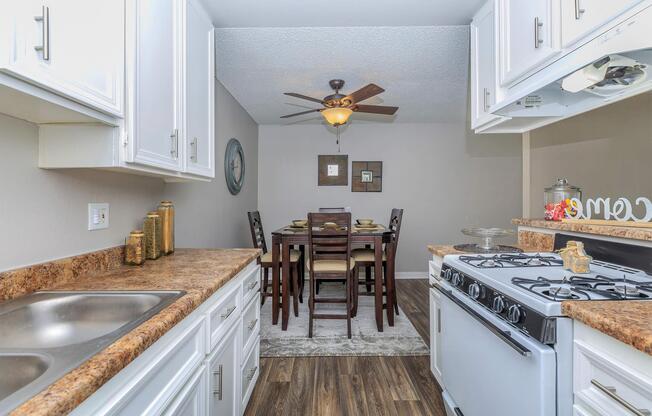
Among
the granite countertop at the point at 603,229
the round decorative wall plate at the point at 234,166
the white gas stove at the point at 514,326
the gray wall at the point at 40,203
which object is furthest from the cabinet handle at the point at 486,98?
the round decorative wall plate at the point at 234,166

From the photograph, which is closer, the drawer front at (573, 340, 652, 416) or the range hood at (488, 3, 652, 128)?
the drawer front at (573, 340, 652, 416)

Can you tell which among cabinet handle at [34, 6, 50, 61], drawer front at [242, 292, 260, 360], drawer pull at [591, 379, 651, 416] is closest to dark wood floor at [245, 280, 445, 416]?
Answer: drawer front at [242, 292, 260, 360]

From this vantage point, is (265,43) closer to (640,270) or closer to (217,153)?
(217,153)

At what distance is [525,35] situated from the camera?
5.03 feet

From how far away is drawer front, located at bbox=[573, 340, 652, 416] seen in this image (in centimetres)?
69

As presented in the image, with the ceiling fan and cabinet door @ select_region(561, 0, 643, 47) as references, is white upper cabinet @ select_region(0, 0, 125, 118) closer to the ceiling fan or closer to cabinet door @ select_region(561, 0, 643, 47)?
cabinet door @ select_region(561, 0, 643, 47)

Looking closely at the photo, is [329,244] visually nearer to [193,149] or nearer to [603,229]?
[193,149]

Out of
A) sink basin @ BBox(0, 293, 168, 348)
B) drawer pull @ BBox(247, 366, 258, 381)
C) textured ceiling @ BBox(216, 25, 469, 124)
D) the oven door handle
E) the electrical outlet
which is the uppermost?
textured ceiling @ BBox(216, 25, 469, 124)

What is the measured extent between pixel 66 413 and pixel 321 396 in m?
1.72

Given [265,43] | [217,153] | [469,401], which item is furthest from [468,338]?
[217,153]

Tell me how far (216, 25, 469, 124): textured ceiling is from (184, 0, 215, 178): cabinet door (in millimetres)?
597

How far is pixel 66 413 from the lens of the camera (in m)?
0.52

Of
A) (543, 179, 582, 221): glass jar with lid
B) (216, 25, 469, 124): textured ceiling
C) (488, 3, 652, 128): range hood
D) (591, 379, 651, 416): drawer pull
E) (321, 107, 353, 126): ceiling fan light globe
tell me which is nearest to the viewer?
(591, 379, 651, 416): drawer pull

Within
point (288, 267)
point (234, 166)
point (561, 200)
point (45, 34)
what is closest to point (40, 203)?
point (45, 34)
